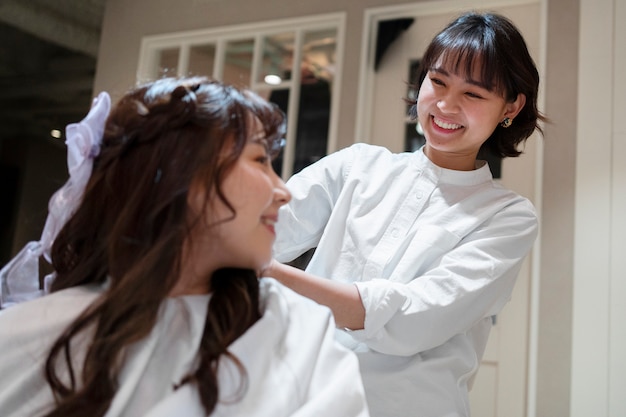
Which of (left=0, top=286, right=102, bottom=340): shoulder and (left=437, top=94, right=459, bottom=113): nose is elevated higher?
(left=437, top=94, right=459, bottom=113): nose

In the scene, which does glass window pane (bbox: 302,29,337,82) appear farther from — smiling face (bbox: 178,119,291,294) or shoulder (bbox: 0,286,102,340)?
shoulder (bbox: 0,286,102,340)

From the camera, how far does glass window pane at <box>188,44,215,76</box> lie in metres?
3.76

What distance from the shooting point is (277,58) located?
11.7ft

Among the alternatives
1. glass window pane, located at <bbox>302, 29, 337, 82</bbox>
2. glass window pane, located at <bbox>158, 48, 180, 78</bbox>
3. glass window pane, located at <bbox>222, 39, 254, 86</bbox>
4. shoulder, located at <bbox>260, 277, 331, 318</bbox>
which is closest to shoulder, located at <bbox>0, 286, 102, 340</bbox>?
shoulder, located at <bbox>260, 277, 331, 318</bbox>

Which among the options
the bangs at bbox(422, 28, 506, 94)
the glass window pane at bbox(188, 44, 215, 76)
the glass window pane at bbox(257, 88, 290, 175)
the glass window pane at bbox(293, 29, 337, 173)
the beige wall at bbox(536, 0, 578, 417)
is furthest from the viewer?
the glass window pane at bbox(188, 44, 215, 76)

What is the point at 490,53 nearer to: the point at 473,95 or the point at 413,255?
the point at 473,95

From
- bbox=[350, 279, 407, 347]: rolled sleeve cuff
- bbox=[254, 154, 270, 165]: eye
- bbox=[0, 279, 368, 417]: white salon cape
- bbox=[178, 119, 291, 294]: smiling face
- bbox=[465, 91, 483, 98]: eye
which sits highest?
bbox=[465, 91, 483, 98]: eye

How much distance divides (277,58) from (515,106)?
2331 mm

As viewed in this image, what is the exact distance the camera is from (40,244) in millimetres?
1024

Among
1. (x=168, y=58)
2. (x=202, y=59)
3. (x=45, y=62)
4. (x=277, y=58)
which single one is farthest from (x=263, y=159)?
(x=45, y=62)

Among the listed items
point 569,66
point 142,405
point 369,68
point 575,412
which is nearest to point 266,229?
point 142,405

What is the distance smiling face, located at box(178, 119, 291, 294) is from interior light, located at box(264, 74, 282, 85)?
2630 millimetres

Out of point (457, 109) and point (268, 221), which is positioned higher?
point (457, 109)

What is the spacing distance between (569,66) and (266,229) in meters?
2.22
